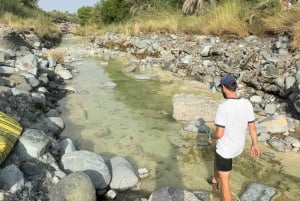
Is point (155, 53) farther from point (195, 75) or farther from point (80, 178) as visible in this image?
point (80, 178)

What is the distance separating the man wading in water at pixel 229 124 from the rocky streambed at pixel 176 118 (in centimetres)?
67

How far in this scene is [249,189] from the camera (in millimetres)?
5215

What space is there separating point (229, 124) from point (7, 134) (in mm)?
2893

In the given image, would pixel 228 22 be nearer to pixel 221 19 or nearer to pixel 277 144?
pixel 221 19

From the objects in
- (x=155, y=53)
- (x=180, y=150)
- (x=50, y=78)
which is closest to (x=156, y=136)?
(x=180, y=150)

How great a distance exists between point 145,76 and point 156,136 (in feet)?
19.7

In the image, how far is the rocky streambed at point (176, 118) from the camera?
4754 mm

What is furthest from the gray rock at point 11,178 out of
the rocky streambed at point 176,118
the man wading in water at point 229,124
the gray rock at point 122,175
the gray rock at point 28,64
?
the gray rock at point 28,64

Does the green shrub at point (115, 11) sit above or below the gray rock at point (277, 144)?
above

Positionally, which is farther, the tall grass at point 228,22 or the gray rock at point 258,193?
the tall grass at point 228,22

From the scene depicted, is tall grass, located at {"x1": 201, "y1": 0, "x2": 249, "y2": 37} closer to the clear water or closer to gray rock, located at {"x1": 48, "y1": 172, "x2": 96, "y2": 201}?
the clear water

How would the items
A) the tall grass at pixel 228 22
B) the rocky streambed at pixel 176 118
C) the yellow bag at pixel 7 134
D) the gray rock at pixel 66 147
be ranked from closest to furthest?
the yellow bag at pixel 7 134 → the rocky streambed at pixel 176 118 → the gray rock at pixel 66 147 → the tall grass at pixel 228 22

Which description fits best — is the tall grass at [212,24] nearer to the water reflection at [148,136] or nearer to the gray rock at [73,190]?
the water reflection at [148,136]

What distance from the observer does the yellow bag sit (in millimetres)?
4645
